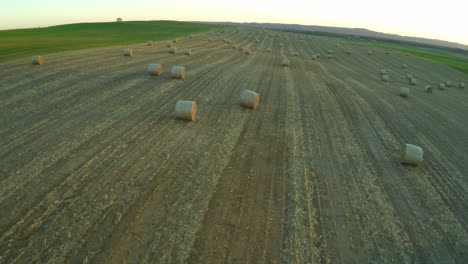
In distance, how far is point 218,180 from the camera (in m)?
7.22

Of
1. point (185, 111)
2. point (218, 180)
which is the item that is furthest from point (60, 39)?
point (218, 180)

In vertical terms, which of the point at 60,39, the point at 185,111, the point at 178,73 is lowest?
the point at 185,111

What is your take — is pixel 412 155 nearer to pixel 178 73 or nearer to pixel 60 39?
pixel 178 73

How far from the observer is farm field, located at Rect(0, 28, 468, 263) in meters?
5.17

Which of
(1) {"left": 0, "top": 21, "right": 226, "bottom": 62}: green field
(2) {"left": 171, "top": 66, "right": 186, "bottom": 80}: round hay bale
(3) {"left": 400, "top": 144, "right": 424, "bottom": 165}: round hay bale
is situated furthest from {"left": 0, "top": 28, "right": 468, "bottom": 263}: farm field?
(1) {"left": 0, "top": 21, "right": 226, "bottom": 62}: green field

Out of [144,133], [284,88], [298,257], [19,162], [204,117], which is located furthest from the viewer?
[284,88]

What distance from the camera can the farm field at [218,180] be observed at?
517cm

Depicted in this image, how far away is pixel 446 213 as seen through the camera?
22.1ft

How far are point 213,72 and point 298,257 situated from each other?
1659cm

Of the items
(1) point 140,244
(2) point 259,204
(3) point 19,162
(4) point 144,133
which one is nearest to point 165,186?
(1) point 140,244

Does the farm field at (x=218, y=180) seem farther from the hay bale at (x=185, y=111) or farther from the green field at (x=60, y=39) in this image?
the green field at (x=60, y=39)

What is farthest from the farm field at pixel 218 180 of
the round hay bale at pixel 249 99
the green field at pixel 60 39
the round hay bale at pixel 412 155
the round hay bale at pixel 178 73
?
the green field at pixel 60 39

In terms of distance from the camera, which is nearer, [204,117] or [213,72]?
[204,117]

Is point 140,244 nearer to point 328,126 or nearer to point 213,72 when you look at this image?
point 328,126
